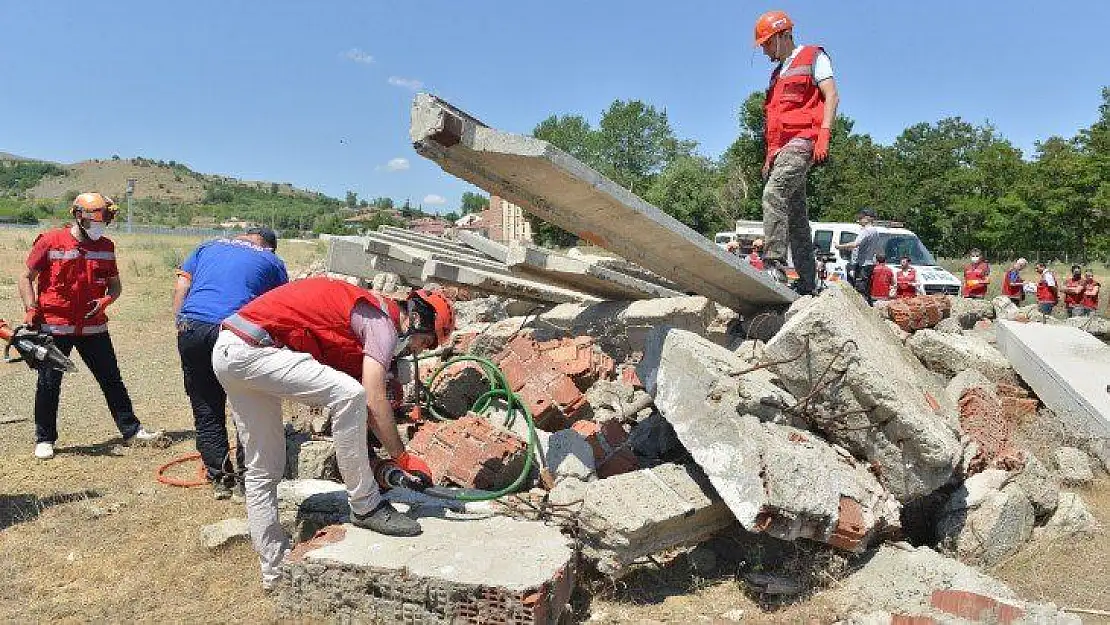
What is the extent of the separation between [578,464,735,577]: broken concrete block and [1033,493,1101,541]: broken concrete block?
1.98m

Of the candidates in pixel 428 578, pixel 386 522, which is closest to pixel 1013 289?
pixel 386 522

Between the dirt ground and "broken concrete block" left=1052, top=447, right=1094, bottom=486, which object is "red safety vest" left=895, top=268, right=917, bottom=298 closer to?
"broken concrete block" left=1052, top=447, right=1094, bottom=486

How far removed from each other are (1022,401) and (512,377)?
4336mm

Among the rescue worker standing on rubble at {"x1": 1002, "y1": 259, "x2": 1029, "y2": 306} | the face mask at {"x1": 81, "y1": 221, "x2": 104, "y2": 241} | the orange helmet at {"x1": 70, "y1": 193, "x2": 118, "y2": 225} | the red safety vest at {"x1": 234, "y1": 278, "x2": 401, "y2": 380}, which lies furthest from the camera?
the rescue worker standing on rubble at {"x1": 1002, "y1": 259, "x2": 1029, "y2": 306}

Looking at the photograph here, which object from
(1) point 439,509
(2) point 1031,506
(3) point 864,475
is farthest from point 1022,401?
(1) point 439,509

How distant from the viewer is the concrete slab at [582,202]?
151 inches

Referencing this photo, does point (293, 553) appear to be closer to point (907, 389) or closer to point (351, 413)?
point (351, 413)

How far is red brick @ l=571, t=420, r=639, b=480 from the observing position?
449 cm

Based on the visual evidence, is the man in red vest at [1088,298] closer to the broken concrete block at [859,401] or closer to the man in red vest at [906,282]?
the man in red vest at [906,282]

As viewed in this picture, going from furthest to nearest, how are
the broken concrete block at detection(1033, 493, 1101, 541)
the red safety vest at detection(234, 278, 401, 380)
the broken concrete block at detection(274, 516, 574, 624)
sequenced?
1. the broken concrete block at detection(1033, 493, 1101, 541)
2. the red safety vest at detection(234, 278, 401, 380)
3. the broken concrete block at detection(274, 516, 574, 624)

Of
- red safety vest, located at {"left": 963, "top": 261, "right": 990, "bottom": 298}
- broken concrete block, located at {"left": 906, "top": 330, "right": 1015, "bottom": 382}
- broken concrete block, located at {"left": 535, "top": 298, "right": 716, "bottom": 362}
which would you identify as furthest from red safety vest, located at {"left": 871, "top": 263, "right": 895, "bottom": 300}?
broken concrete block, located at {"left": 535, "top": 298, "right": 716, "bottom": 362}

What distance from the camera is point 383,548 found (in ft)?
11.0

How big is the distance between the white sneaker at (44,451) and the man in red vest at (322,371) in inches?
118

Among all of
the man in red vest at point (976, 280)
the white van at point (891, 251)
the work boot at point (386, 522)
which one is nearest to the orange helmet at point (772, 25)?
the work boot at point (386, 522)
